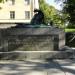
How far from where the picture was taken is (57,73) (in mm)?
9336

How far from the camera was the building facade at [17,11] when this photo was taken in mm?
60391

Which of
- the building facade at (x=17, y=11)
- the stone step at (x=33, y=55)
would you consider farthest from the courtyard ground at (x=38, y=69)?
the building facade at (x=17, y=11)

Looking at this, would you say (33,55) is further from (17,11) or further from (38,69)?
(17,11)

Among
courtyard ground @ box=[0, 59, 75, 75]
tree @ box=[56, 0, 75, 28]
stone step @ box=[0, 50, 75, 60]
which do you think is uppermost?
tree @ box=[56, 0, 75, 28]

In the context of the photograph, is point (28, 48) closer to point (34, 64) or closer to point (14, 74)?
point (34, 64)

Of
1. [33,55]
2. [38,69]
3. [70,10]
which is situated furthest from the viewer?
[70,10]

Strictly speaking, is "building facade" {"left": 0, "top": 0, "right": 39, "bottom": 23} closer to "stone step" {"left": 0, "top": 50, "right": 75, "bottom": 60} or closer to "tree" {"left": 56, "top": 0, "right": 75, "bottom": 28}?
"tree" {"left": 56, "top": 0, "right": 75, "bottom": 28}

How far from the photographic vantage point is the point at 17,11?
6109 cm

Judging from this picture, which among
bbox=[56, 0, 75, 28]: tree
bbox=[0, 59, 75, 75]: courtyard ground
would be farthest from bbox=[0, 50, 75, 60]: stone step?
bbox=[56, 0, 75, 28]: tree

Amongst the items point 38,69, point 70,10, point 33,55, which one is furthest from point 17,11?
point 38,69

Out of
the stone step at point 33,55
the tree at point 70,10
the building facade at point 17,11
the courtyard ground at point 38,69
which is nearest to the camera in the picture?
the courtyard ground at point 38,69

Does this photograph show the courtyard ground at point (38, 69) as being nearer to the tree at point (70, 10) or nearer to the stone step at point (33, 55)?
the stone step at point (33, 55)

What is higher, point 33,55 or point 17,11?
point 17,11

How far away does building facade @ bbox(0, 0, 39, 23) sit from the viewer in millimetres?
60391
